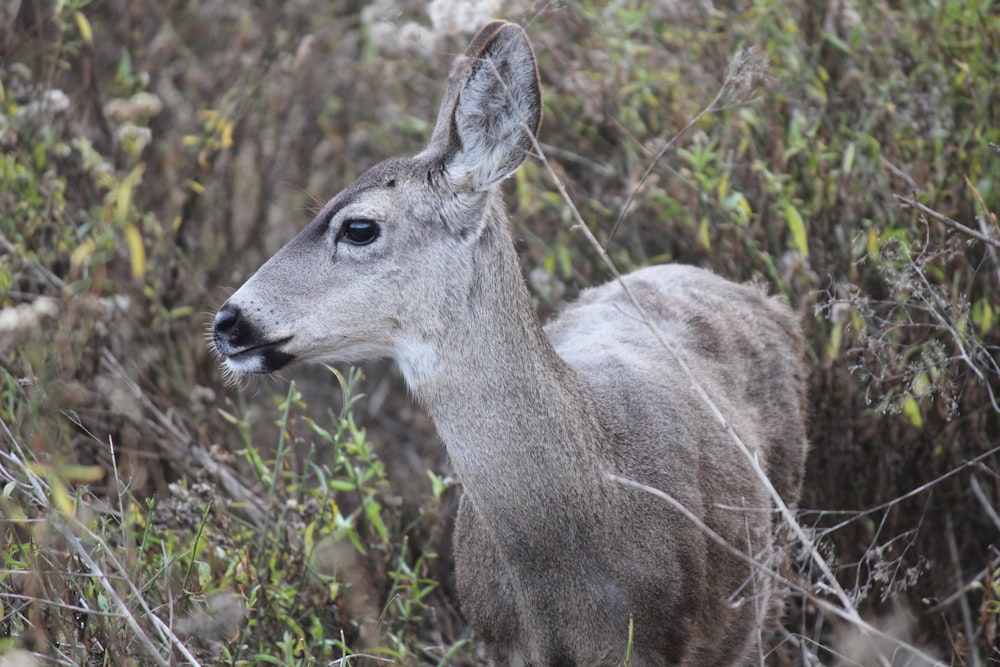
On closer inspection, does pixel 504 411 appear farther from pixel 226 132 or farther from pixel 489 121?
pixel 226 132

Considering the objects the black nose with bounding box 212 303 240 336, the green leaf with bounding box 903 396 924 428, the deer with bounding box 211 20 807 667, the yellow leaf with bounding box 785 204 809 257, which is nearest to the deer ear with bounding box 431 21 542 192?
the deer with bounding box 211 20 807 667

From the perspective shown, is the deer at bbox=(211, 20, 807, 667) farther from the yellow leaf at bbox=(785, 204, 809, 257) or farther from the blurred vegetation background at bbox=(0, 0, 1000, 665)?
the yellow leaf at bbox=(785, 204, 809, 257)

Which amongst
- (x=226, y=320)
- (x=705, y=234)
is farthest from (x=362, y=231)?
(x=705, y=234)

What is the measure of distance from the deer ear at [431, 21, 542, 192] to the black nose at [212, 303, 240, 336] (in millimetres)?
739

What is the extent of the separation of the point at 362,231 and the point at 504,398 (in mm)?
649

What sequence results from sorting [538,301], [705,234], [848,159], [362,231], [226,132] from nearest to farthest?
[362,231] < [848,159] < [705,234] < [226,132] < [538,301]

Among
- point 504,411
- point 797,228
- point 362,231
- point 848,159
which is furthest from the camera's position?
point 848,159

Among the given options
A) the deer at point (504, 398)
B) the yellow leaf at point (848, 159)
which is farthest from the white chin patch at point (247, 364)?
the yellow leaf at point (848, 159)

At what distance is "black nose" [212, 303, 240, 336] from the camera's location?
3.39m

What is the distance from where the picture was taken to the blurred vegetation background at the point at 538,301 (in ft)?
11.9

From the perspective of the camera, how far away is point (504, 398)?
10.9 feet

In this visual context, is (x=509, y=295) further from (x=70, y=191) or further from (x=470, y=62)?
(x=70, y=191)

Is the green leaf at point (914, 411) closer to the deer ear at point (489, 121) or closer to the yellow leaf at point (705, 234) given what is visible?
the yellow leaf at point (705, 234)

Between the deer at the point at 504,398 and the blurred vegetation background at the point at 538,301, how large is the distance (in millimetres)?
398
